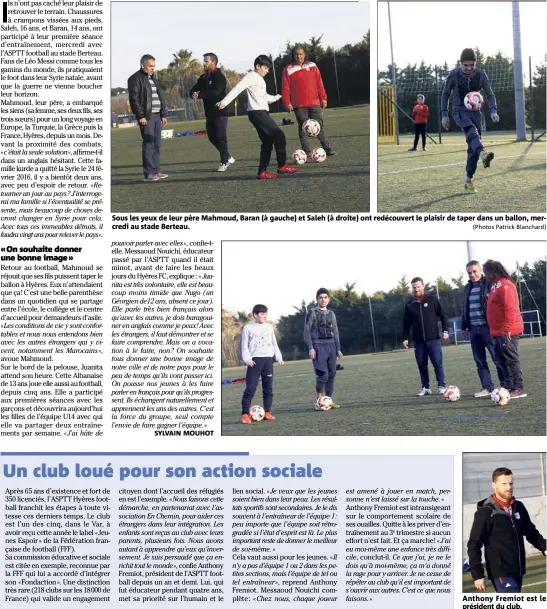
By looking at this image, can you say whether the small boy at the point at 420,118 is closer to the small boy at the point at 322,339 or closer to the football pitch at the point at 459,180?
the football pitch at the point at 459,180

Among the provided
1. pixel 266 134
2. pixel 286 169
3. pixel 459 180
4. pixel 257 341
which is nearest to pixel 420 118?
pixel 459 180

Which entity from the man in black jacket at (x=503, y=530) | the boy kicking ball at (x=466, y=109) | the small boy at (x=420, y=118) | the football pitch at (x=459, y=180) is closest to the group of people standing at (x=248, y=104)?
the football pitch at (x=459, y=180)

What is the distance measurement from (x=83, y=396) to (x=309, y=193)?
3.43 meters

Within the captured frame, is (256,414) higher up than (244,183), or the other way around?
(244,183)

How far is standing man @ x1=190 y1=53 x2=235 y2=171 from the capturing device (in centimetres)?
1098

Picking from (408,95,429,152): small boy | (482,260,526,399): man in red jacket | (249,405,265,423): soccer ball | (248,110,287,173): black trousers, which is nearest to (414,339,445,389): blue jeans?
(482,260,526,399): man in red jacket

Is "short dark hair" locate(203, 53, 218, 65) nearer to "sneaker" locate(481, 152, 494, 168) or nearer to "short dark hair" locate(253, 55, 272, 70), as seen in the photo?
"short dark hair" locate(253, 55, 272, 70)

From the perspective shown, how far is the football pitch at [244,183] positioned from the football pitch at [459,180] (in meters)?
0.56

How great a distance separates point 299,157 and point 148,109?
6.26ft

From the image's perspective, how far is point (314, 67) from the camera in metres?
11.5

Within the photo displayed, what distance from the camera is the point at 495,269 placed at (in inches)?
384

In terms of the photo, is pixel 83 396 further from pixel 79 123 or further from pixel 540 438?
pixel 540 438

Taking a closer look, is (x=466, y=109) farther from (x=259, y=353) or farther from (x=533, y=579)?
(x=533, y=579)

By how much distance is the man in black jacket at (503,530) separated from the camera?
7438mm
